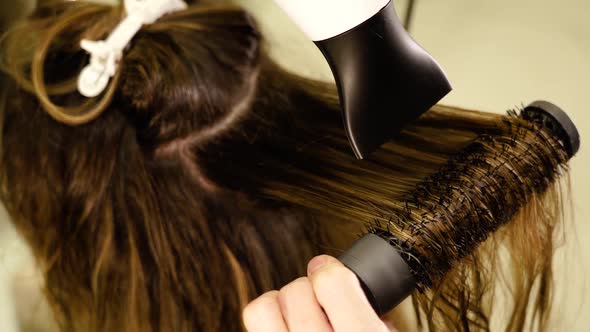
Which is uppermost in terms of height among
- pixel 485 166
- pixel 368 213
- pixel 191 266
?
pixel 485 166

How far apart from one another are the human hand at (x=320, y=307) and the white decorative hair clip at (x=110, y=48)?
1.29 feet

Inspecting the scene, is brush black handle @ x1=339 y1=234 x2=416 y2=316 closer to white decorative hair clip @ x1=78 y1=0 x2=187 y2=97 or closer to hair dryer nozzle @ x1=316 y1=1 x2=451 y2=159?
hair dryer nozzle @ x1=316 y1=1 x2=451 y2=159

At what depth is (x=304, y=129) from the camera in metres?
0.69

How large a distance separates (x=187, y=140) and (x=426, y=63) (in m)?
0.34

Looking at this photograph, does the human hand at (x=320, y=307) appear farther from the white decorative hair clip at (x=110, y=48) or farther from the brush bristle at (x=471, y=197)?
the white decorative hair clip at (x=110, y=48)

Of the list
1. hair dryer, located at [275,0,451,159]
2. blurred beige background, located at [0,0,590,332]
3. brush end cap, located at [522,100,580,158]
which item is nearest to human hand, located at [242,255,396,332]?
hair dryer, located at [275,0,451,159]

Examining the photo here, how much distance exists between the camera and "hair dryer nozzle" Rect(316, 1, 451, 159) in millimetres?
478

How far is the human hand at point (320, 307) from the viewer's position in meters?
0.42

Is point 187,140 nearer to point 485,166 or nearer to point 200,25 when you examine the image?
point 200,25

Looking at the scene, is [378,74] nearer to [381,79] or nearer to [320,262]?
[381,79]

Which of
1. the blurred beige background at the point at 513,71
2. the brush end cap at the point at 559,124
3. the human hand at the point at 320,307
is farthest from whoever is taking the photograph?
the blurred beige background at the point at 513,71

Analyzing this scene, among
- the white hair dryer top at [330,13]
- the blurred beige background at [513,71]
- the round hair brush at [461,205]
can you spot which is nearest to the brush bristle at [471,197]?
the round hair brush at [461,205]

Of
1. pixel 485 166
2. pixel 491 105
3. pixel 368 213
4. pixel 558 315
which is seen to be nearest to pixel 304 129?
pixel 368 213

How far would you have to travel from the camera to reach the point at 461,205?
0.49m
